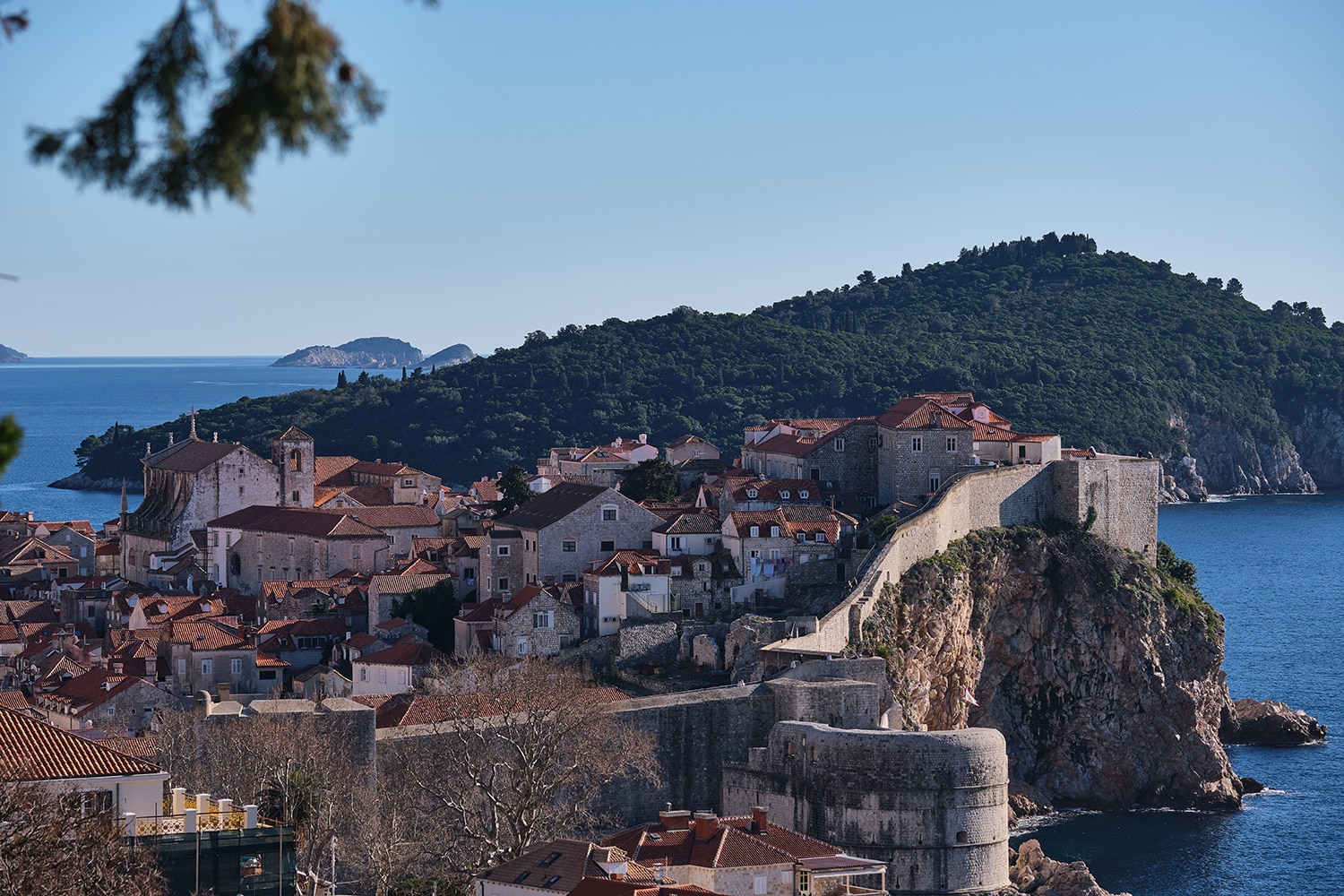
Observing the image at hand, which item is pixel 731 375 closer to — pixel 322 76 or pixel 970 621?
pixel 970 621

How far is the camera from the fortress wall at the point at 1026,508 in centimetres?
5778

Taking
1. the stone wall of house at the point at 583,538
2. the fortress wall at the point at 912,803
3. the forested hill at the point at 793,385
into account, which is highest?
the forested hill at the point at 793,385

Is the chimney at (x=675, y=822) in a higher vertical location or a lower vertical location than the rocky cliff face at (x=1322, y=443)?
lower

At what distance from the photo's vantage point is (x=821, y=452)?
6875cm

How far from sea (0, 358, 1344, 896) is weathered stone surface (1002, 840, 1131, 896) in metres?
7.43

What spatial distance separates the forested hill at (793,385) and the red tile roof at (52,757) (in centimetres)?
11848

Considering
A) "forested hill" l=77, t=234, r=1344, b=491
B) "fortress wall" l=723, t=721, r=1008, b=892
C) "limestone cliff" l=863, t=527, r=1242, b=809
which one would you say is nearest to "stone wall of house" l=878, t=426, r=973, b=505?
→ "limestone cliff" l=863, t=527, r=1242, b=809

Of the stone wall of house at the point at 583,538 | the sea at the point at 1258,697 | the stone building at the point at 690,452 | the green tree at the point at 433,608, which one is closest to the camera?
the sea at the point at 1258,697

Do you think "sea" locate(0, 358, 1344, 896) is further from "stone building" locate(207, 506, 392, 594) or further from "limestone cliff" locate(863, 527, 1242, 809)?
"stone building" locate(207, 506, 392, 594)

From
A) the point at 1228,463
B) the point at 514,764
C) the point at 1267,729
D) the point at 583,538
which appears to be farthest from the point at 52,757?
the point at 1228,463

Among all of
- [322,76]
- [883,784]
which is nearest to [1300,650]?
[883,784]

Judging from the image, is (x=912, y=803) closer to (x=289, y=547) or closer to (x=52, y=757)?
(x=52, y=757)

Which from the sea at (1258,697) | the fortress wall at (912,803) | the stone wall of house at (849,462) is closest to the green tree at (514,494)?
the stone wall of house at (849,462)

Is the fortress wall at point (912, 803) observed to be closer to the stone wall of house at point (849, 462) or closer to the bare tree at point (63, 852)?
the bare tree at point (63, 852)
